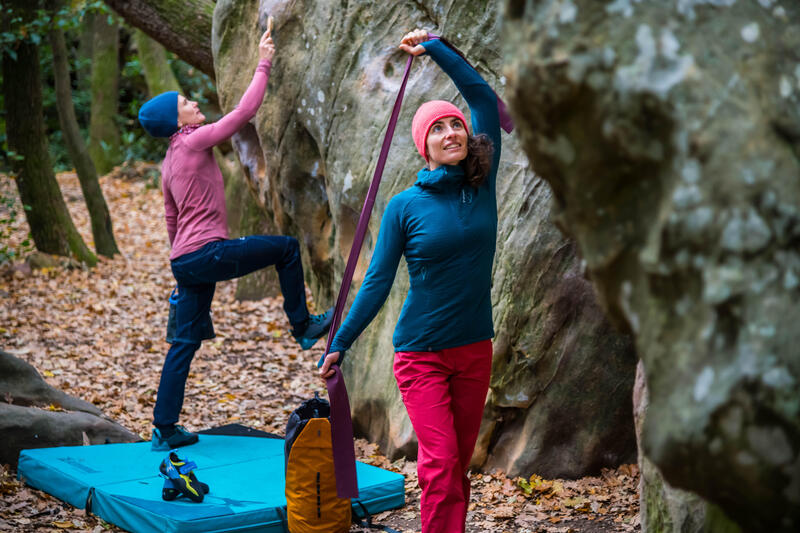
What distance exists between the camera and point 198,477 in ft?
17.1

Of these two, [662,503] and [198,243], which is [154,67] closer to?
[198,243]

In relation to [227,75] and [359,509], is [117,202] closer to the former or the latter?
[227,75]

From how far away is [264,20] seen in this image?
686 cm

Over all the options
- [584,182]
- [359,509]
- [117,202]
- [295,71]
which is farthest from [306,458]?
[117,202]

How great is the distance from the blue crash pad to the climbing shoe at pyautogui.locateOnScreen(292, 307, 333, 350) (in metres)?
0.85

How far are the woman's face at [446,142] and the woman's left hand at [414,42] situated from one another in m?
0.42

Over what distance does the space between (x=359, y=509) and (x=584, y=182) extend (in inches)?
134

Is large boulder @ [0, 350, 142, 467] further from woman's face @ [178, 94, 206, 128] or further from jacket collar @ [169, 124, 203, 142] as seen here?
woman's face @ [178, 94, 206, 128]

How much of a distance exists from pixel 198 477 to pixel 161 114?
8.25ft

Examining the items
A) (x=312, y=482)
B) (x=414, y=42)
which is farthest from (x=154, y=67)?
(x=312, y=482)

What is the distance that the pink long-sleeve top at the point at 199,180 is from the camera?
5.58 meters

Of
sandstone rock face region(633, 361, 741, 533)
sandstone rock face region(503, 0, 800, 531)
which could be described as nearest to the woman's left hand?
sandstone rock face region(633, 361, 741, 533)

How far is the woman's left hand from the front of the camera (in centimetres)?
407

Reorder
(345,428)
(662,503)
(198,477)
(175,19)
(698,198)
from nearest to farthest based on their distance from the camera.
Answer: (698,198) < (662,503) < (345,428) < (198,477) < (175,19)
